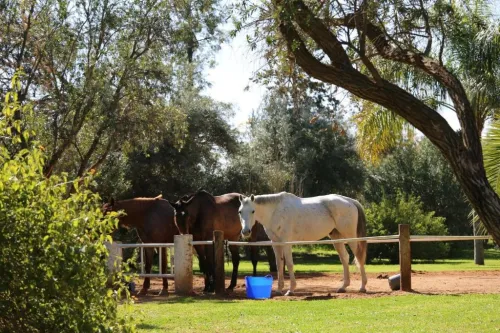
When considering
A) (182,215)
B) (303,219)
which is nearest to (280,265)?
(303,219)

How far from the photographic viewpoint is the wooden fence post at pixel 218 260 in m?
15.1

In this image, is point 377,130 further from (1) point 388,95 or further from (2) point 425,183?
(2) point 425,183

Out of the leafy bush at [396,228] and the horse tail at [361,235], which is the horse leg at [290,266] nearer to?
the horse tail at [361,235]

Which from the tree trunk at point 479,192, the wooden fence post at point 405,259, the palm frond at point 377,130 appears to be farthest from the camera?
the palm frond at point 377,130

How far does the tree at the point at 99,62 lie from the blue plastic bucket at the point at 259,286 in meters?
6.25

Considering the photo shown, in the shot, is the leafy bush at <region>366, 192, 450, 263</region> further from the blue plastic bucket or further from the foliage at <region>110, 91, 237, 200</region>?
the blue plastic bucket

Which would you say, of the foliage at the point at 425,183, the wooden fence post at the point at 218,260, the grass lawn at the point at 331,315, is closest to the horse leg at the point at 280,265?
the wooden fence post at the point at 218,260

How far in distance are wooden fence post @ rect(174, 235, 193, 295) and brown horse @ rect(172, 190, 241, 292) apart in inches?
27.2

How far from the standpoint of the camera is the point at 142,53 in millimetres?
18922

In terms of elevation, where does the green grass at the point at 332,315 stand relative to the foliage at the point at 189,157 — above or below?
below

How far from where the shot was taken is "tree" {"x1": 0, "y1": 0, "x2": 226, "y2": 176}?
18.1m

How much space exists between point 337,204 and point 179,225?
3.49 m

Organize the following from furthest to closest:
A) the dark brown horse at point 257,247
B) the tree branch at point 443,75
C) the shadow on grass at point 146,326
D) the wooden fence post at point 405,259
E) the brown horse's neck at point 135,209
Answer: the dark brown horse at point 257,247 < the brown horse's neck at point 135,209 < the wooden fence post at point 405,259 < the shadow on grass at point 146,326 < the tree branch at point 443,75

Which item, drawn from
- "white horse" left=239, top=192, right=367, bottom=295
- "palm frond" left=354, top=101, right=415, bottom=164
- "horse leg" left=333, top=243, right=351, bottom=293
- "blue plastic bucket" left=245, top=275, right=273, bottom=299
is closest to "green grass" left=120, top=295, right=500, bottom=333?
"blue plastic bucket" left=245, top=275, right=273, bottom=299
